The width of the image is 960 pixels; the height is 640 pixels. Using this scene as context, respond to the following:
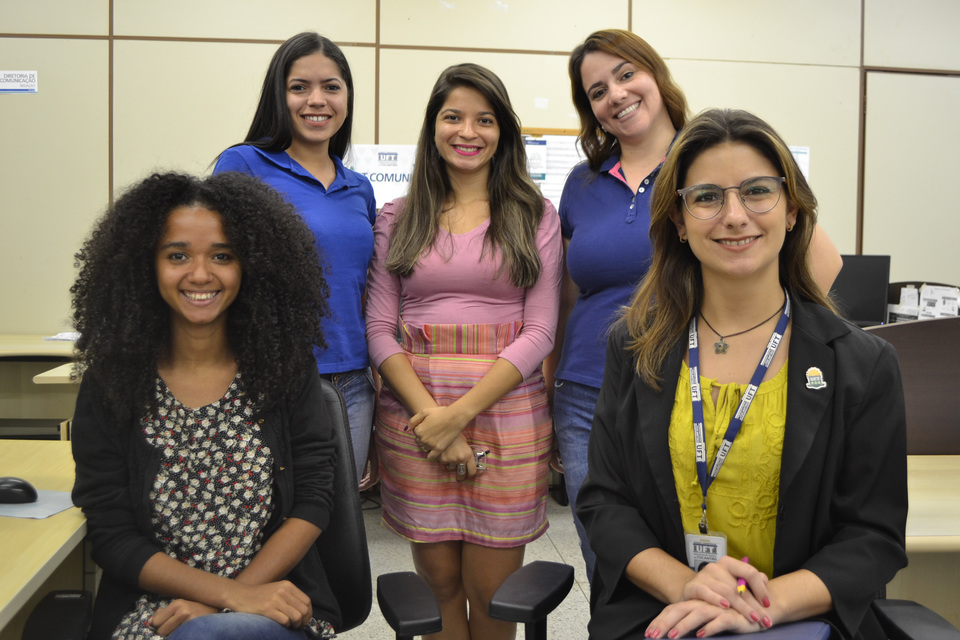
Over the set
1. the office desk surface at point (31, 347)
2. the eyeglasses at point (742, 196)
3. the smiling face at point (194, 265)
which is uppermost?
the eyeglasses at point (742, 196)

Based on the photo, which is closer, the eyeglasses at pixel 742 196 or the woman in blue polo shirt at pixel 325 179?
the eyeglasses at pixel 742 196

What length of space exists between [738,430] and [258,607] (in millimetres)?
870

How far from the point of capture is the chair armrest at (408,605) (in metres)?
1.12

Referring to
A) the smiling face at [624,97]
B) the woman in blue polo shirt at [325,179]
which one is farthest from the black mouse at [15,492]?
the smiling face at [624,97]

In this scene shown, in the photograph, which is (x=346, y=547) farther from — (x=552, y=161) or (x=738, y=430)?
(x=552, y=161)

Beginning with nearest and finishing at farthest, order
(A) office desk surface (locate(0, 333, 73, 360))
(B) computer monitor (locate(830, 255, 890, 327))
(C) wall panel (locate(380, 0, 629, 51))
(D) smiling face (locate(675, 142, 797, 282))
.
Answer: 1. (D) smiling face (locate(675, 142, 797, 282))
2. (A) office desk surface (locate(0, 333, 73, 360))
3. (B) computer monitor (locate(830, 255, 890, 327))
4. (C) wall panel (locate(380, 0, 629, 51))

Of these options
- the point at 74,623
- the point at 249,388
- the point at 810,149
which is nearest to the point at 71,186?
the point at 249,388

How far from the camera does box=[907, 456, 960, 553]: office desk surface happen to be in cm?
134

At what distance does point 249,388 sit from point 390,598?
0.49m

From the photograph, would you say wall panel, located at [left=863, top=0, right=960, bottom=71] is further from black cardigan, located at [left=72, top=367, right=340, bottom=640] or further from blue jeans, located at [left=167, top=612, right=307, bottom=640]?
blue jeans, located at [left=167, top=612, right=307, bottom=640]

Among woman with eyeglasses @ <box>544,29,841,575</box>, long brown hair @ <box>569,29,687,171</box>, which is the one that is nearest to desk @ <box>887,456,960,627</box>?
woman with eyeglasses @ <box>544,29,841,575</box>

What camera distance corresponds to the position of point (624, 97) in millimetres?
1789

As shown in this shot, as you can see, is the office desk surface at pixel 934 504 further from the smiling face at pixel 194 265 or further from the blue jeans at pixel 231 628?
the smiling face at pixel 194 265

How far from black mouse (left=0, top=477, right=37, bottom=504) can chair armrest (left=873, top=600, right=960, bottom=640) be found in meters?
1.49
